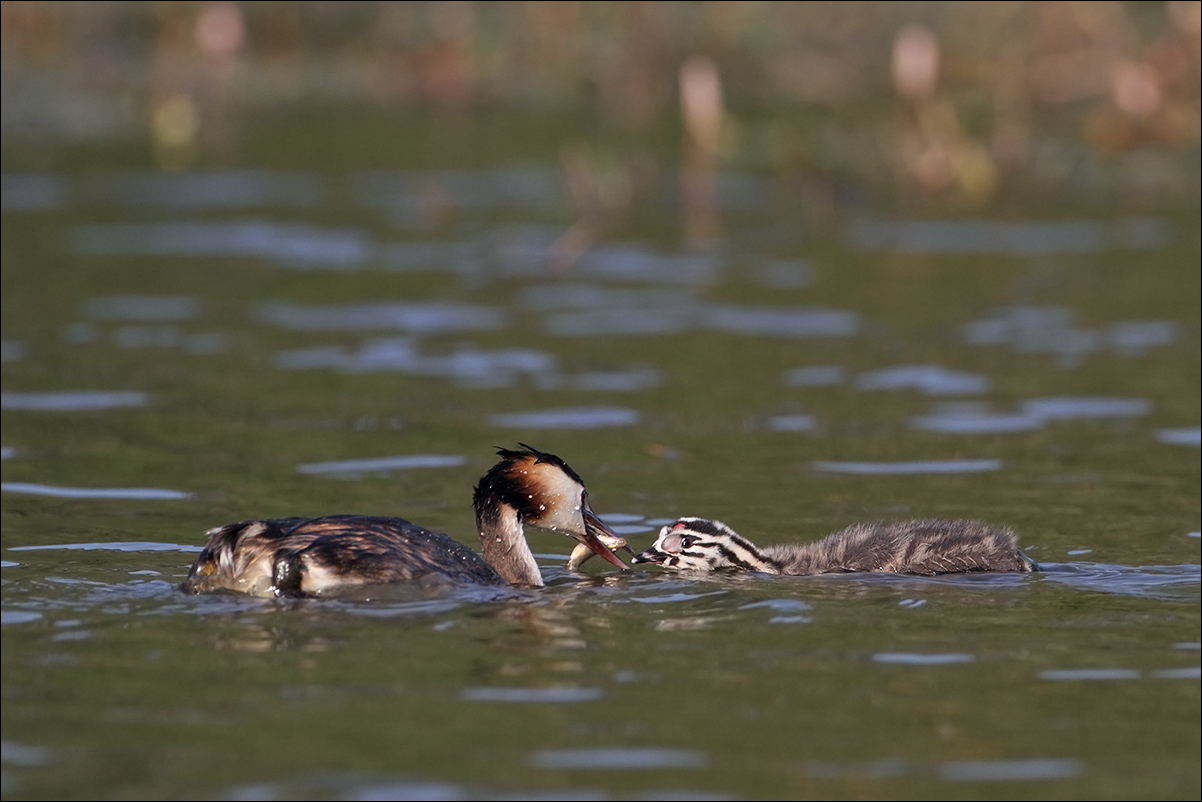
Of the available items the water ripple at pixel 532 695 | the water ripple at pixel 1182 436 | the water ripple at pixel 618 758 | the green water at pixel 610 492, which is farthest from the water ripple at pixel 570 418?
the water ripple at pixel 618 758

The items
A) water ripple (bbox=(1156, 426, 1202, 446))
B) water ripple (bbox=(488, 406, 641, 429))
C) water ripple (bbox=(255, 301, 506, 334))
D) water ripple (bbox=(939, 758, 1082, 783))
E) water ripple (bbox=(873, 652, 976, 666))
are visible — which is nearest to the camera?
water ripple (bbox=(939, 758, 1082, 783))

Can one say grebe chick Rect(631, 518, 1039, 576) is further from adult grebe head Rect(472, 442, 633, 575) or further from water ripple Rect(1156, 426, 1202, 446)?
water ripple Rect(1156, 426, 1202, 446)

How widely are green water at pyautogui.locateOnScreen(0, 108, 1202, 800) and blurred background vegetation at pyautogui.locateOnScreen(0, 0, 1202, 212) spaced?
46.3 inches

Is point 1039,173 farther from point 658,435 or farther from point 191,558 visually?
point 191,558

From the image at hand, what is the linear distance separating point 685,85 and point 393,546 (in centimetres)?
1323

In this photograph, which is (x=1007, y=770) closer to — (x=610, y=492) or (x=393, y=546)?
(x=393, y=546)

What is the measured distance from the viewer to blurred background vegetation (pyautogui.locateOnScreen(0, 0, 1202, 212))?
2136 cm

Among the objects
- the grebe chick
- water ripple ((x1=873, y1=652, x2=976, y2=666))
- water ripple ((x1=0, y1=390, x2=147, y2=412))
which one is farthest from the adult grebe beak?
water ripple ((x1=0, y1=390, x2=147, y2=412))

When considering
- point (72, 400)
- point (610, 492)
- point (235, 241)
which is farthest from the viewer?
point (235, 241)

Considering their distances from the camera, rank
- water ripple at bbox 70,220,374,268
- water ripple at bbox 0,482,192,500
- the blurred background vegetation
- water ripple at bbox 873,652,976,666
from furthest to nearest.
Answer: the blurred background vegetation
water ripple at bbox 70,220,374,268
water ripple at bbox 0,482,192,500
water ripple at bbox 873,652,976,666

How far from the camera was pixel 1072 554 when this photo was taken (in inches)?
351

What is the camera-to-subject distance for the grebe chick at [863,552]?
860 cm

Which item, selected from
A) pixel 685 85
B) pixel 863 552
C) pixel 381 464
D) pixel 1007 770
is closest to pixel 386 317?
pixel 381 464

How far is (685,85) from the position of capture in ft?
67.5
